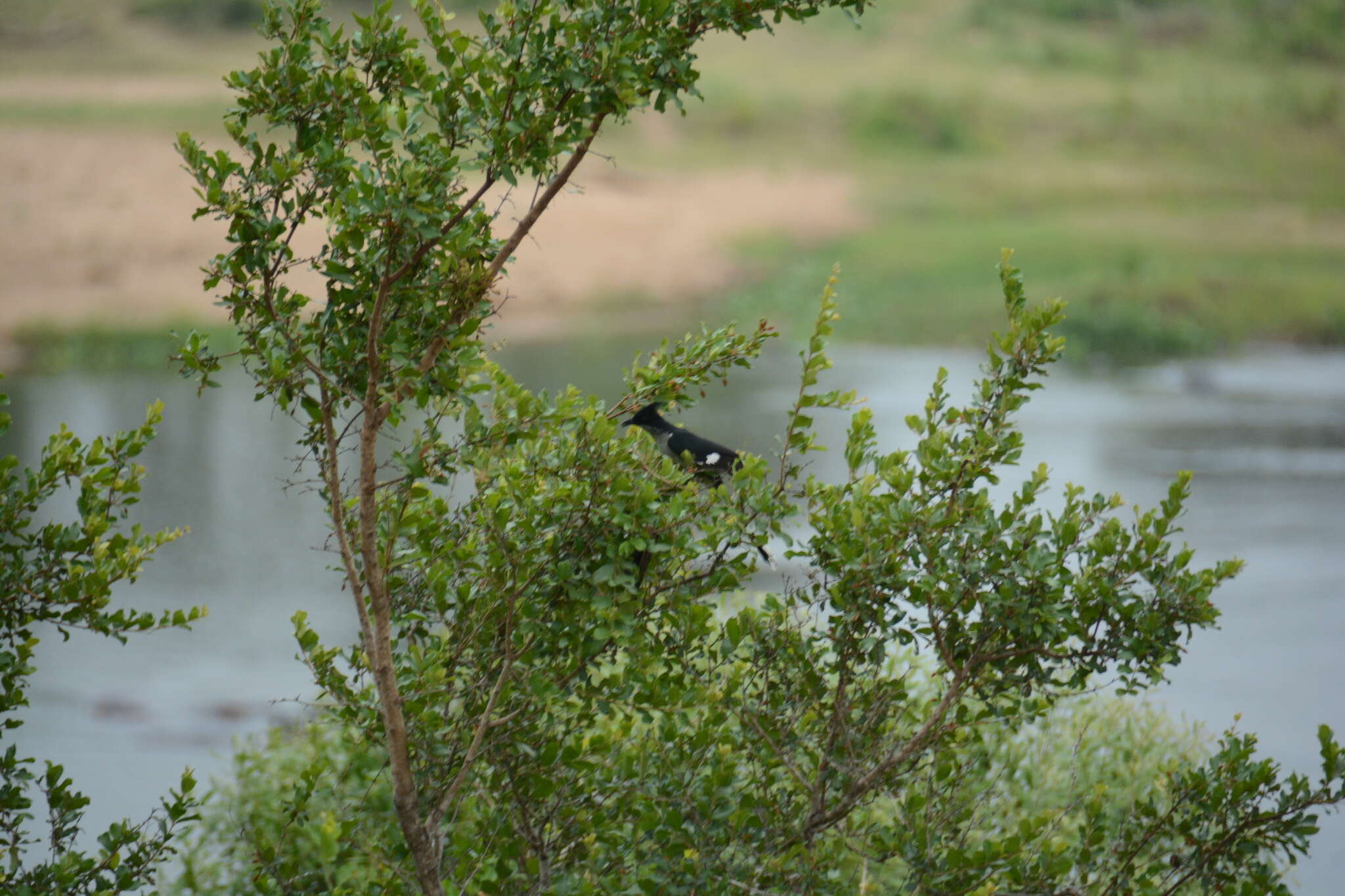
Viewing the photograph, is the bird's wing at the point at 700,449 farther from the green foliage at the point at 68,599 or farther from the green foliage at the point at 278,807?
the green foliage at the point at 68,599

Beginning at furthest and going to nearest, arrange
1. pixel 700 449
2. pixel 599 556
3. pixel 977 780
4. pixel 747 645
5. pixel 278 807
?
pixel 278 807, pixel 977 780, pixel 700 449, pixel 747 645, pixel 599 556

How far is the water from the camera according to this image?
6.86 metres

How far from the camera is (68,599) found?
6.62 feet

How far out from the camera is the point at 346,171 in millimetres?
1730

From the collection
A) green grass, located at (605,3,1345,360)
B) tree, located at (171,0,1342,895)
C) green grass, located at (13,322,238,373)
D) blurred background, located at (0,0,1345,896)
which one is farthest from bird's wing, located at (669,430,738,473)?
green grass, located at (605,3,1345,360)

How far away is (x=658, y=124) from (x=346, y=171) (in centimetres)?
1658

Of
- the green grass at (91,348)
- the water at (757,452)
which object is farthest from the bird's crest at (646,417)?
the green grass at (91,348)

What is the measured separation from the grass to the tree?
41.2 ft

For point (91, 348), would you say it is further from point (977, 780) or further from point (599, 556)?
point (599, 556)

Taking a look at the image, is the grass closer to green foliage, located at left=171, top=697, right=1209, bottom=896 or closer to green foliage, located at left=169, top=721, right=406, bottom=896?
green foliage, located at left=171, top=697, right=1209, bottom=896

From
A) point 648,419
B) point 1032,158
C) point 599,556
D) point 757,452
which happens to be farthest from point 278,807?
point 1032,158

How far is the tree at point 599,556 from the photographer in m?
1.74

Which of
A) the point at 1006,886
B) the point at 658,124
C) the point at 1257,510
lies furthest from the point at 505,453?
the point at 658,124

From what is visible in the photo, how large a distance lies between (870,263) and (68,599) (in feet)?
49.8
